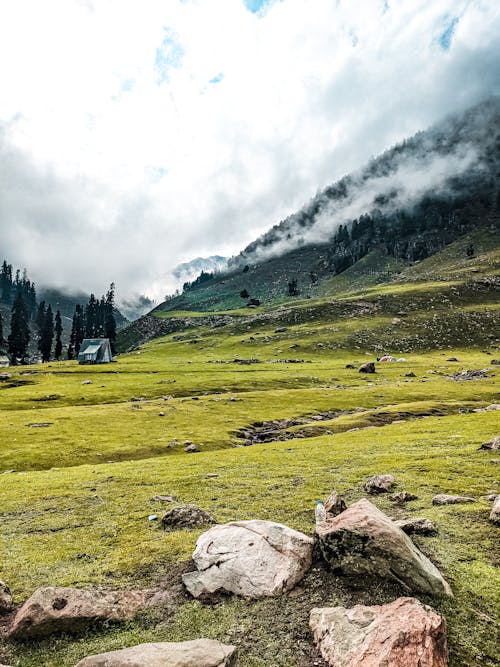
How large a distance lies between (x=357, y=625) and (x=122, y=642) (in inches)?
250

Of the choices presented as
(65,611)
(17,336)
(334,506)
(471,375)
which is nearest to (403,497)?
(334,506)

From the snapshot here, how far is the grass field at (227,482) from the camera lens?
11.0 meters

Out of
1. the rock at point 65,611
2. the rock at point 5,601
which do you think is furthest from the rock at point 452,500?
the rock at point 5,601

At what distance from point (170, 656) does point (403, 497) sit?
14.6 metres

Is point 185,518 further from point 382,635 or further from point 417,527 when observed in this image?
point 382,635

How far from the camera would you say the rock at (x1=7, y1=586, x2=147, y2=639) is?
35.7 ft

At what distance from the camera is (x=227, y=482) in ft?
85.3

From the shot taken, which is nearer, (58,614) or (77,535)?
(58,614)

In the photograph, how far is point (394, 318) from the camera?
171m

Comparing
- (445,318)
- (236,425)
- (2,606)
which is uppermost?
(445,318)

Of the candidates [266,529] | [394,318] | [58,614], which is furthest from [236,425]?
[394,318]

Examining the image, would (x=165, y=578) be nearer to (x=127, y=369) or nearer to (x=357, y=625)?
(x=357, y=625)

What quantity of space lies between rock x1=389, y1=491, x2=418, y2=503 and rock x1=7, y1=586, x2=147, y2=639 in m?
13.4

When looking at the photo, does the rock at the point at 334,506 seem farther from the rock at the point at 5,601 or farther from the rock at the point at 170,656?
the rock at the point at 5,601
